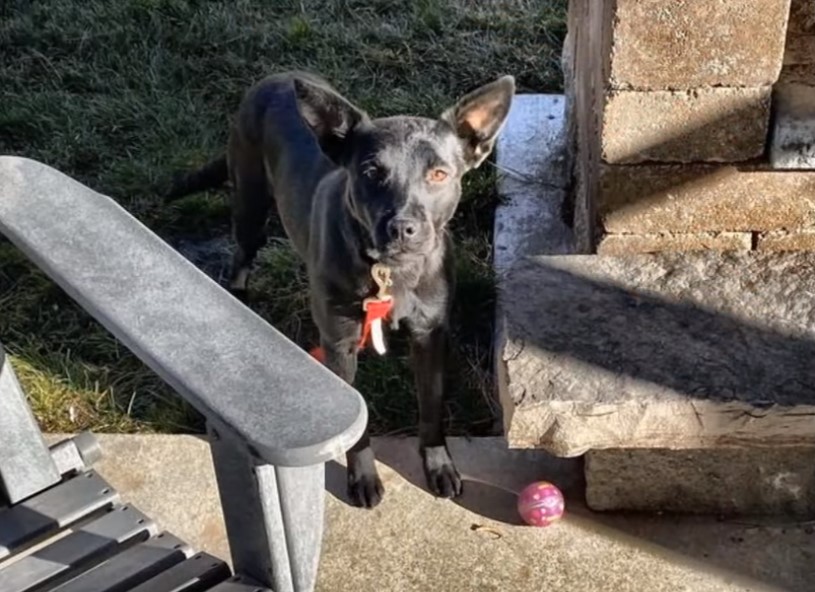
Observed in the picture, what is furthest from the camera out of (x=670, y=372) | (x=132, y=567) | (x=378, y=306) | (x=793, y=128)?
(x=378, y=306)

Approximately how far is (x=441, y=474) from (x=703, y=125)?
1.08m

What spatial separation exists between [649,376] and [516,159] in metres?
1.88

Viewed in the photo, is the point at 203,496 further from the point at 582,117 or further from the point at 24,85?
the point at 24,85

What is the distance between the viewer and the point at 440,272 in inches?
123

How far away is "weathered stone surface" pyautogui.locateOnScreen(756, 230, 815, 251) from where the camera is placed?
118 inches

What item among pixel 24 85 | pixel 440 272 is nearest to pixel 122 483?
pixel 440 272

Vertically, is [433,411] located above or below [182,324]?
below

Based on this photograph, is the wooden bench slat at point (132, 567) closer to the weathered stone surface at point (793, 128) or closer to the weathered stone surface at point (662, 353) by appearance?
the weathered stone surface at point (662, 353)

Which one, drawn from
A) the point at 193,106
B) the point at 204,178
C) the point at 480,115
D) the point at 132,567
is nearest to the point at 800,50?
the point at 480,115

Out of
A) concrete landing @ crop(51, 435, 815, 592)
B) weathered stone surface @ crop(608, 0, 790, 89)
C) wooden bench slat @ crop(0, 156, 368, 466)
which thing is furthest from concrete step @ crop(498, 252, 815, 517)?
wooden bench slat @ crop(0, 156, 368, 466)

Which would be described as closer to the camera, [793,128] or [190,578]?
[190,578]

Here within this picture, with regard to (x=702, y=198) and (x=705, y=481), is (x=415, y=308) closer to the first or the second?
(x=702, y=198)

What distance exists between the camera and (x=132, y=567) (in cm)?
209

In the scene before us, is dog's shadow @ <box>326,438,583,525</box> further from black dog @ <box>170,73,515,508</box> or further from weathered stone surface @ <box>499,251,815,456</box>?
weathered stone surface @ <box>499,251,815,456</box>
